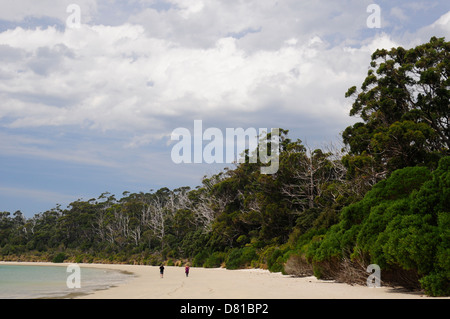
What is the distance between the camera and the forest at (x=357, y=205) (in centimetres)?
1247

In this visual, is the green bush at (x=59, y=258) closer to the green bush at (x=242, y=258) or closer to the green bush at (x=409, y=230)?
the green bush at (x=242, y=258)

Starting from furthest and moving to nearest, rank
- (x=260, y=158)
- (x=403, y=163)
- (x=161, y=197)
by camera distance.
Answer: (x=161, y=197), (x=260, y=158), (x=403, y=163)

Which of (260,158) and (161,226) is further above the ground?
(260,158)

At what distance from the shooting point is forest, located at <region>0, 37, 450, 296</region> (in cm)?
1247

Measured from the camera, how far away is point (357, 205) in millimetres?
17312

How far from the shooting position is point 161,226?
71.3 m

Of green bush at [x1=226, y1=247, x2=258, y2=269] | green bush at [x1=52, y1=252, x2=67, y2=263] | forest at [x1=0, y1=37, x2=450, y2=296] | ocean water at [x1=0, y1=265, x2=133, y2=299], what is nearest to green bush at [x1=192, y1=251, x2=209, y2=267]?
forest at [x1=0, y1=37, x2=450, y2=296]

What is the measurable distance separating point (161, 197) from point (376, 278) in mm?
84669

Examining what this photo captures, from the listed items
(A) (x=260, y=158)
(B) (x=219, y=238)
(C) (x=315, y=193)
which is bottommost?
(B) (x=219, y=238)

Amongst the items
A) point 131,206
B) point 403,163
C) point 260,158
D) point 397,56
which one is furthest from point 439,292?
point 131,206
